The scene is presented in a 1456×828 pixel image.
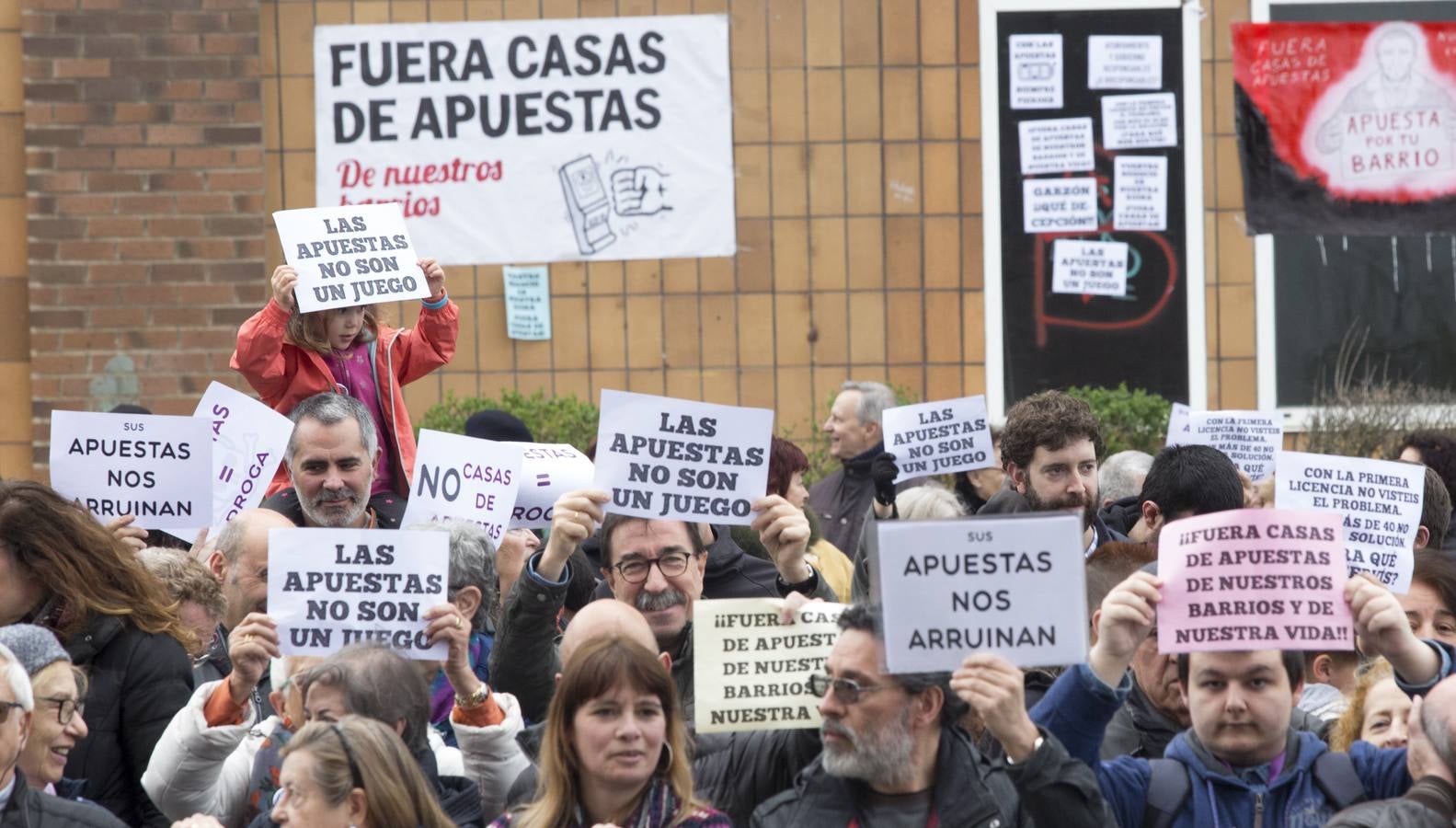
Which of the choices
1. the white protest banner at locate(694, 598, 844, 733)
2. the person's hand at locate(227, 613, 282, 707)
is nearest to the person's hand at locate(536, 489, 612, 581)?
the white protest banner at locate(694, 598, 844, 733)

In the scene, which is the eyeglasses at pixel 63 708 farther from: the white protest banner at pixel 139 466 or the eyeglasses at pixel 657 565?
the white protest banner at pixel 139 466

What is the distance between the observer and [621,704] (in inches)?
173

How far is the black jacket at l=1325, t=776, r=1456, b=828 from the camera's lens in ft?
12.8

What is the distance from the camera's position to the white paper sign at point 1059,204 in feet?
37.5

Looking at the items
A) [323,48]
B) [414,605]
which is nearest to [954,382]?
[323,48]

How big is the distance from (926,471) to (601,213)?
12.5ft

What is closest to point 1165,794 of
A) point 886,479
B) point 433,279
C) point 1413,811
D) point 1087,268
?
point 1413,811

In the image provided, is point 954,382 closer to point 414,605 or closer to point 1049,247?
point 1049,247

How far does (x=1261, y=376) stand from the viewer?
453 inches

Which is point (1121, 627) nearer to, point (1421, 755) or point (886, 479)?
point (1421, 755)

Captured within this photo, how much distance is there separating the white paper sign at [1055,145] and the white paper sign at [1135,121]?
0.39 feet

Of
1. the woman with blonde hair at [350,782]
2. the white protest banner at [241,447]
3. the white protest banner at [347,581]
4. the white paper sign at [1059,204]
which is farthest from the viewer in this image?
the white paper sign at [1059,204]

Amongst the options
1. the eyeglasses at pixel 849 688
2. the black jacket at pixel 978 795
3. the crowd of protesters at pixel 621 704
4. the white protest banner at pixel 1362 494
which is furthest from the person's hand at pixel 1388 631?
the white protest banner at pixel 1362 494

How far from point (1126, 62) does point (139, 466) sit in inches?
272
